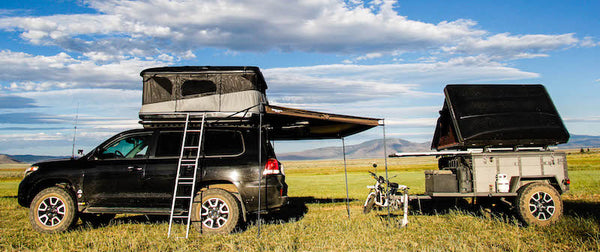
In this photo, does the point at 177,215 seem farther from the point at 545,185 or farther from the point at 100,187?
the point at 545,185

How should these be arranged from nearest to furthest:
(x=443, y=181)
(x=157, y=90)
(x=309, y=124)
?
(x=443, y=181) → (x=309, y=124) → (x=157, y=90)

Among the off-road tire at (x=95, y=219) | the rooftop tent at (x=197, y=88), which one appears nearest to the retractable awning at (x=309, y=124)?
the rooftop tent at (x=197, y=88)

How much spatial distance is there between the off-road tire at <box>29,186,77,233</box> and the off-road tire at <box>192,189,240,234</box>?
8.24ft

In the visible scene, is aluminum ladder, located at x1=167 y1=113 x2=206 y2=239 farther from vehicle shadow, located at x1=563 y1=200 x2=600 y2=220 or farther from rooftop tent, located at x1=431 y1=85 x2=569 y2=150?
vehicle shadow, located at x1=563 y1=200 x2=600 y2=220

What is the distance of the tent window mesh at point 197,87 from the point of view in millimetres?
10570

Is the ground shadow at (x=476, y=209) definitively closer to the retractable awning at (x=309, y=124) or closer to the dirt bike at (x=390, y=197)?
the dirt bike at (x=390, y=197)

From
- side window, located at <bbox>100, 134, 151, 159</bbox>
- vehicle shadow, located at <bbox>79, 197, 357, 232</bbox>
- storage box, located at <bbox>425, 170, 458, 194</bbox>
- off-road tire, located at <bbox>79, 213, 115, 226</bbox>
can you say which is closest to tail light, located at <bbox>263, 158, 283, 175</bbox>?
vehicle shadow, located at <bbox>79, 197, 357, 232</bbox>

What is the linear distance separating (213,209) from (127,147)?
2.32 meters

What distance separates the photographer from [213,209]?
812 cm

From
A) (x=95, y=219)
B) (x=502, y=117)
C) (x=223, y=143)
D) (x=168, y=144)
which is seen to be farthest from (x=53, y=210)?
(x=502, y=117)

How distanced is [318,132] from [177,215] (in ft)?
16.4

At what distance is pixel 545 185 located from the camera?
866 cm

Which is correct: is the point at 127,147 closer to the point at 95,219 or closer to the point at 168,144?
the point at 168,144

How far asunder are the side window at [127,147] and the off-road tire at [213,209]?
164 cm
